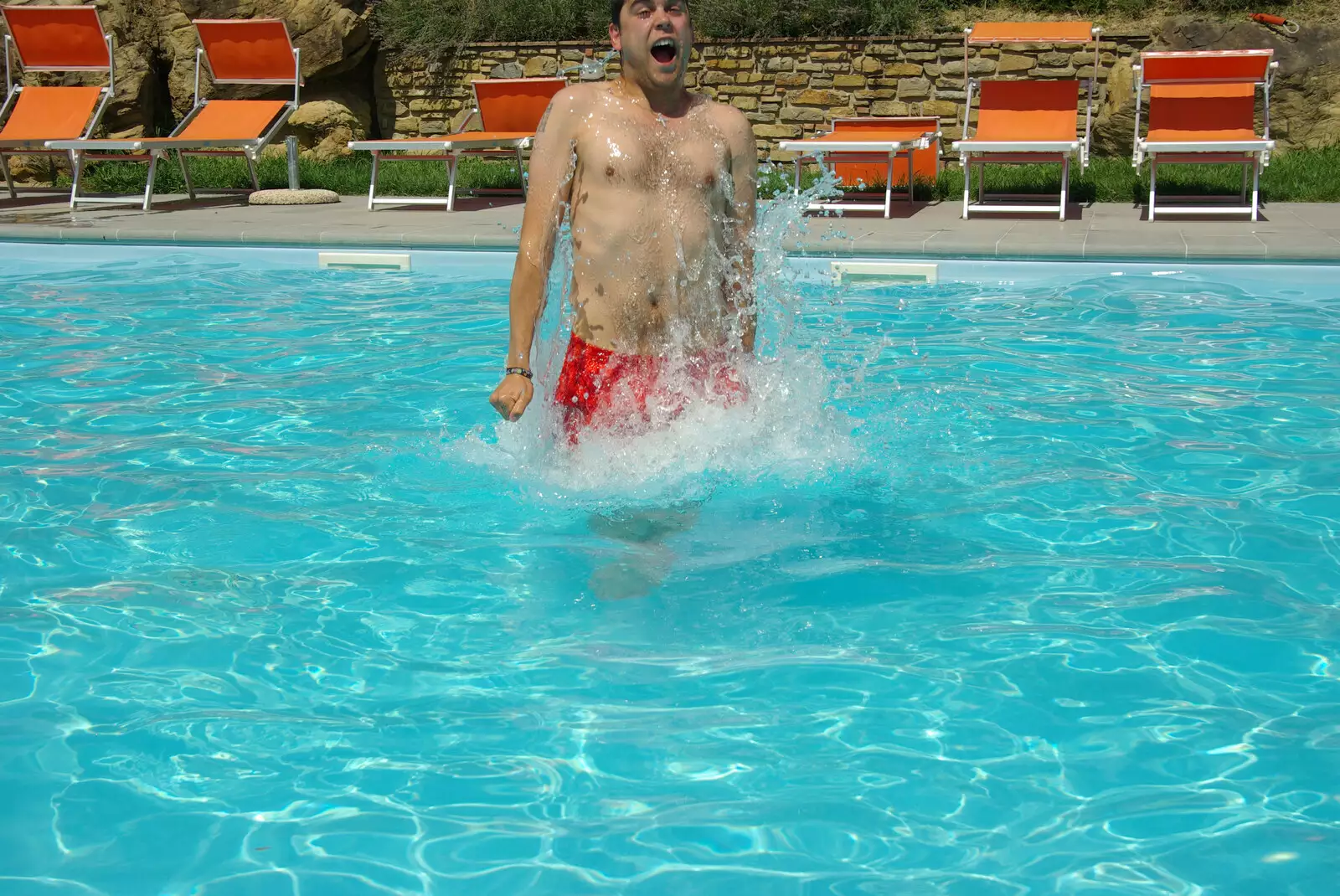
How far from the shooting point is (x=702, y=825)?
2.25 meters

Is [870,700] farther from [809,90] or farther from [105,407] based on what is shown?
[809,90]

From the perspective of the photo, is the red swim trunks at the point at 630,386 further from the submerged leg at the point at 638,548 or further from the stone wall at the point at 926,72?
the stone wall at the point at 926,72

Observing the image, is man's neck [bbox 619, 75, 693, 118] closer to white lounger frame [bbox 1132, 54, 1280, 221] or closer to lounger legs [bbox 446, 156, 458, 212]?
white lounger frame [bbox 1132, 54, 1280, 221]

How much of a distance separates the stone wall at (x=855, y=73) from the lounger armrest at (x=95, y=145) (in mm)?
3109

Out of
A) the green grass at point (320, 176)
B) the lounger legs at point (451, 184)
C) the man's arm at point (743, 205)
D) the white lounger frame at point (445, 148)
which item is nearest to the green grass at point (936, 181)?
the green grass at point (320, 176)

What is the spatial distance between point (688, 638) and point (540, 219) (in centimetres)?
109

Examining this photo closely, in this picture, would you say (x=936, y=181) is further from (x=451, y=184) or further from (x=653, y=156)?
(x=653, y=156)

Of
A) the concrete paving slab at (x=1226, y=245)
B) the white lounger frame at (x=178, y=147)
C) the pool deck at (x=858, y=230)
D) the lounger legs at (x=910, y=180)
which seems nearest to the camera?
the concrete paving slab at (x=1226, y=245)

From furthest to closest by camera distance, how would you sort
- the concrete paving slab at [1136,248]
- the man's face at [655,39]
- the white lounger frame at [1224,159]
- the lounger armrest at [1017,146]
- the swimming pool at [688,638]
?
the lounger armrest at [1017,146], the white lounger frame at [1224,159], the concrete paving slab at [1136,248], the man's face at [655,39], the swimming pool at [688,638]

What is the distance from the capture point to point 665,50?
311 cm

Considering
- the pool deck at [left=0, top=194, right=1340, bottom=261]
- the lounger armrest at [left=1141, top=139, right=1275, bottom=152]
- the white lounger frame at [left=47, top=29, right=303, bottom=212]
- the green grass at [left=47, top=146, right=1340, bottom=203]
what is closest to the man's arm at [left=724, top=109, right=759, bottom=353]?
the pool deck at [left=0, top=194, right=1340, bottom=261]

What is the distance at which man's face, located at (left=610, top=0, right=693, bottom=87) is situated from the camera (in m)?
3.04

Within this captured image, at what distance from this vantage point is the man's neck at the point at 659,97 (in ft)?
10.6

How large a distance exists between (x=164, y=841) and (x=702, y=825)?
937 millimetres
